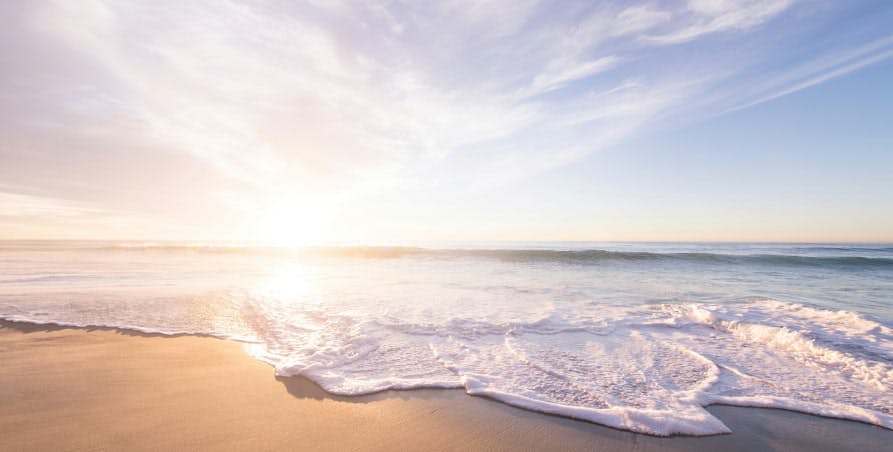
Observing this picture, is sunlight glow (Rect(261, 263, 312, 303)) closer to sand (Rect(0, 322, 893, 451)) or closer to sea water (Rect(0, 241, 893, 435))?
sea water (Rect(0, 241, 893, 435))

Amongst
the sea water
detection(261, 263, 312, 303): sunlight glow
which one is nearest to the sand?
the sea water

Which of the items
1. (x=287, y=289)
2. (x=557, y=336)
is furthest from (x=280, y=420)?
(x=287, y=289)

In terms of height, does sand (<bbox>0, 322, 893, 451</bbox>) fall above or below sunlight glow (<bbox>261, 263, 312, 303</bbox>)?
below

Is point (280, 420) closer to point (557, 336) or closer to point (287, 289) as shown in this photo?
point (557, 336)

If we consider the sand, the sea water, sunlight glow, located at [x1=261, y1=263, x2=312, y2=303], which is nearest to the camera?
the sand

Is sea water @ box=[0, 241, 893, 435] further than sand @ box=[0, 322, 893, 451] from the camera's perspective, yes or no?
Yes

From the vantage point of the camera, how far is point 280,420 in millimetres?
2848

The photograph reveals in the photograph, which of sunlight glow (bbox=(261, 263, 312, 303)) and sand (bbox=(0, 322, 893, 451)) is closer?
sand (bbox=(0, 322, 893, 451))

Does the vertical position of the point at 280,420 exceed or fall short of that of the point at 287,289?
it falls short

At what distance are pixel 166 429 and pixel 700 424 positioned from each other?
4.11m

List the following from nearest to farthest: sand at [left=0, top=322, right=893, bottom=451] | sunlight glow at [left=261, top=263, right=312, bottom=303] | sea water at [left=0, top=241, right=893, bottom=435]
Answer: sand at [left=0, top=322, right=893, bottom=451] → sea water at [left=0, top=241, right=893, bottom=435] → sunlight glow at [left=261, top=263, right=312, bottom=303]

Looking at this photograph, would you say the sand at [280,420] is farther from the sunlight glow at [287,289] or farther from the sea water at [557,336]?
the sunlight glow at [287,289]

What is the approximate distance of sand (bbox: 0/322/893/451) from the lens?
8.46ft

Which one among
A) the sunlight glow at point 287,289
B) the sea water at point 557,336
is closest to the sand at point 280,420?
the sea water at point 557,336
